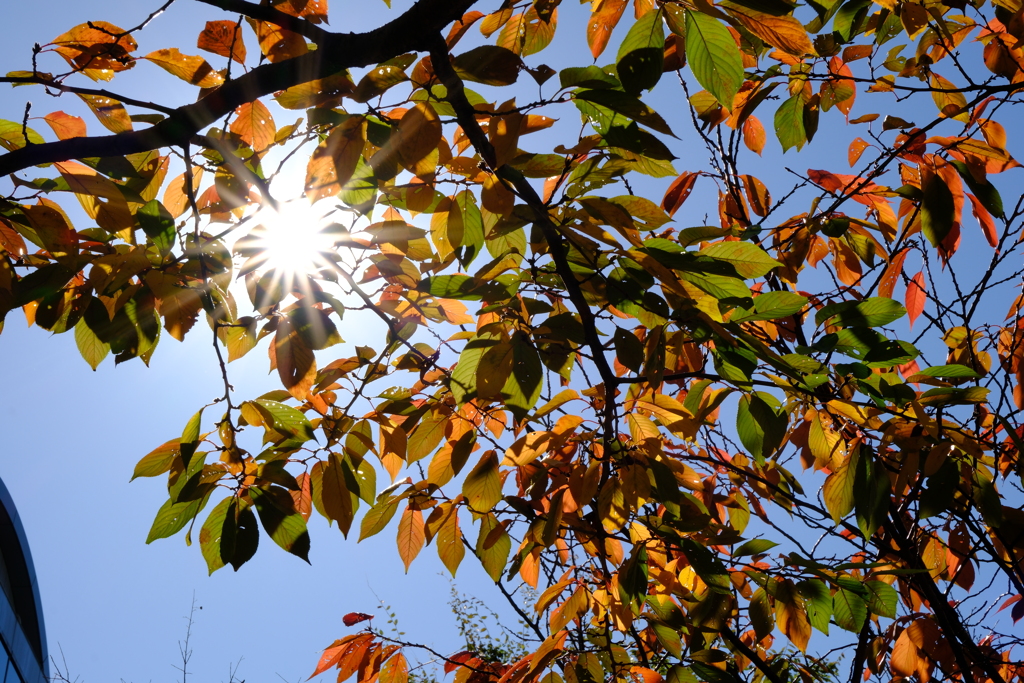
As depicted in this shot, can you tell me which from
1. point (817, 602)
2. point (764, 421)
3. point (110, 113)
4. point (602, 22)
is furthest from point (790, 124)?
point (110, 113)

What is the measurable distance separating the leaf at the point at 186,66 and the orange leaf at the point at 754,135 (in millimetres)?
1298

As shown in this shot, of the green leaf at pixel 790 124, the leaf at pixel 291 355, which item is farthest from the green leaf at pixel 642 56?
the green leaf at pixel 790 124

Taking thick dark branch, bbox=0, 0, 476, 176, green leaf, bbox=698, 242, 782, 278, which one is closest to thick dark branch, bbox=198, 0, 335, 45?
thick dark branch, bbox=0, 0, 476, 176

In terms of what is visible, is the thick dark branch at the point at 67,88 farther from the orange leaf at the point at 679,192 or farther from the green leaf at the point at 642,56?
the orange leaf at the point at 679,192

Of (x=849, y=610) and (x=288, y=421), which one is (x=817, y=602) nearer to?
(x=849, y=610)

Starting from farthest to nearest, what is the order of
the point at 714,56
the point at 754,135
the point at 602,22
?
1. the point at 754,135
2. the point at 602,22
3. the point at 714,56

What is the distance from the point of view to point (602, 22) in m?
1.16

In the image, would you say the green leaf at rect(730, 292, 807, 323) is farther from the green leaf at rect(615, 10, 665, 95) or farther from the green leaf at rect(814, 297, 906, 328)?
the green leaf at rect(615, 10, 665, 95)

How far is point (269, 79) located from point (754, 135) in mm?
1285

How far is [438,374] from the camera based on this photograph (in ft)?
4.26

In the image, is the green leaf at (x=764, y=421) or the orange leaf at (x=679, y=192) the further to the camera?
the orange leaf at (x=679, y=192)

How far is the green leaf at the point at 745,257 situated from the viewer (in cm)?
79

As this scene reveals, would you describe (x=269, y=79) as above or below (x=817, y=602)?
above

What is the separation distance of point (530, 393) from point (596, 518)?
0.48 m
